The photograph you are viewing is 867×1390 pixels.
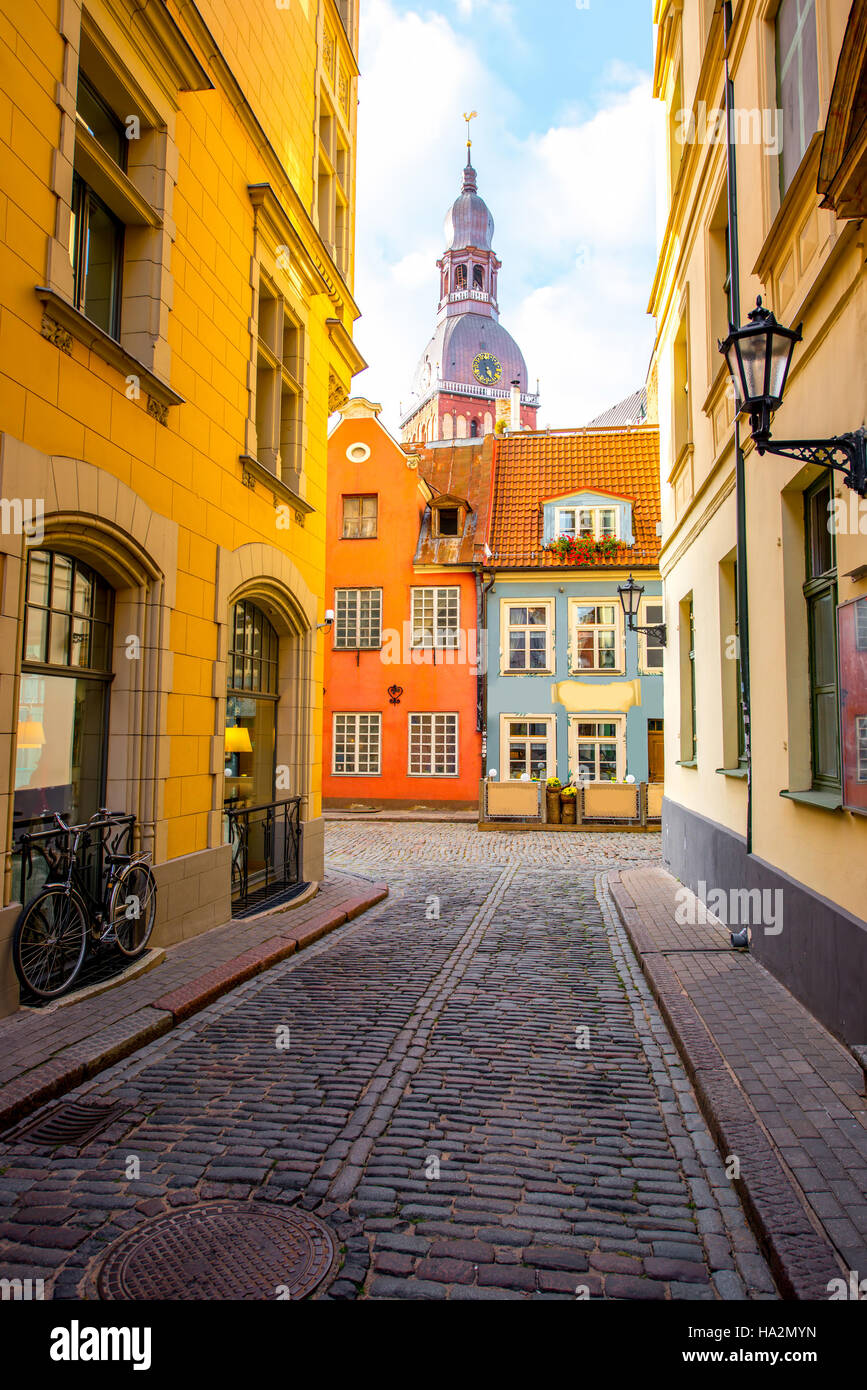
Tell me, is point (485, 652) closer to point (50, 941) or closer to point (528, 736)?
point (528, 736)

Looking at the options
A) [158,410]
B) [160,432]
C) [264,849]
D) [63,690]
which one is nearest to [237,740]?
[264,849]

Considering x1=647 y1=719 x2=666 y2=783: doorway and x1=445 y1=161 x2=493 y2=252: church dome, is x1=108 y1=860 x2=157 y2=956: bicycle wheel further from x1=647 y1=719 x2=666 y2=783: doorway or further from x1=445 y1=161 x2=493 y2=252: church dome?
x1=445 y1=161 x2=493 y2=252: church dome

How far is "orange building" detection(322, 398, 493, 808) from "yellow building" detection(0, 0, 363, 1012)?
1323 centimetres

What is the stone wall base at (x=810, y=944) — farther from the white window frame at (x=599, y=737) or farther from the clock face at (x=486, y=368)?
the clock face at (x=486, y=368)

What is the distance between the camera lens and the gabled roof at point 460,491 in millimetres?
25406

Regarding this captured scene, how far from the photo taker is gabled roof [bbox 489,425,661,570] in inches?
978

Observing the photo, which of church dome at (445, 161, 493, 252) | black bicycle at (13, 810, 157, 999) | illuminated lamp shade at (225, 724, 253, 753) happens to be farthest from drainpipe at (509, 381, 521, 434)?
black bicycle at (13, 810, 157, 999)

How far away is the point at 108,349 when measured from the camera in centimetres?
649

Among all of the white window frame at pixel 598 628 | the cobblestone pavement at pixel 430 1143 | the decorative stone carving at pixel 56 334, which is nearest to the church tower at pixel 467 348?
the white window frame at pixel 598 628

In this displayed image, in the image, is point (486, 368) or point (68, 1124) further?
point (486, 368)

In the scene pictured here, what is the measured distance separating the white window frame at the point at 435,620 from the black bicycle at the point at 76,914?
18.2 meters

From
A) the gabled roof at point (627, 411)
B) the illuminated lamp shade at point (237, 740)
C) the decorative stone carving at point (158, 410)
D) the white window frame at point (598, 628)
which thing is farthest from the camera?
the gabled roof at point (627, 411)

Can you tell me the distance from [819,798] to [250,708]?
7022 millimetres

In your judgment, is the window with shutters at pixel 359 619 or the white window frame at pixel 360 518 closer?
the window with shutters at pixel 359 619
